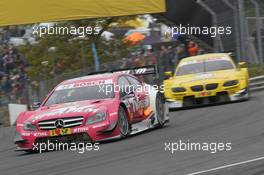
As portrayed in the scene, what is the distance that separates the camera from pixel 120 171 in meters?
8.84

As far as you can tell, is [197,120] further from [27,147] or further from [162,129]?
[27,147]

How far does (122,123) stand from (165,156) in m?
2.73

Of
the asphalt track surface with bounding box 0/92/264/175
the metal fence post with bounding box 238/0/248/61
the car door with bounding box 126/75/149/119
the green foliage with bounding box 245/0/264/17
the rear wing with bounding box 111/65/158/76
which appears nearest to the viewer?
the asphalt track surface with bounding box 0/92/264/175

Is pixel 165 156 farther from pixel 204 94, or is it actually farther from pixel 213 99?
pixel 213 99

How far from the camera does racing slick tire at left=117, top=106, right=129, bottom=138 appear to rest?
486 inches

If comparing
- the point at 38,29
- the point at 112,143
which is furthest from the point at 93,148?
the point at 38,29

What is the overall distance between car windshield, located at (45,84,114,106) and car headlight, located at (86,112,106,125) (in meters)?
0.85

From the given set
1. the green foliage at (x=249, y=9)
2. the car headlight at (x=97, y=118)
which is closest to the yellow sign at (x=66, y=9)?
the green foliage at (x=249, y=9)

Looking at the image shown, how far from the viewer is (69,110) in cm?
1202

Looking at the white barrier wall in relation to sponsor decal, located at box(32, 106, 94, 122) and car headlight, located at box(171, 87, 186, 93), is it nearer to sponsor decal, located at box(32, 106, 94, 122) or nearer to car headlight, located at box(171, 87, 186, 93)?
car headlight, located at box(171, 87, 186, 93)

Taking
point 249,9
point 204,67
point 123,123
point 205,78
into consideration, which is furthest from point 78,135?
point 249,9

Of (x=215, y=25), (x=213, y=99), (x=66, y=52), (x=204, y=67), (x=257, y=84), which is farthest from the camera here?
(x=66, y=52)

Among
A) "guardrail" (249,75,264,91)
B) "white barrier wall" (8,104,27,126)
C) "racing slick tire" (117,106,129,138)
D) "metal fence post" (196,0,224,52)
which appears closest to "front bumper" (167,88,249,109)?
"guardrail" (249,75,264,91)

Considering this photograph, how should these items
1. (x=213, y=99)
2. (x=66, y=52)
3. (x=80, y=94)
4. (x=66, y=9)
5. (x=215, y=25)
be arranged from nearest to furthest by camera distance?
1. (x=80, y=94)
2. (x=213, y=99)
3. (x=66, y=9)
4. (x=215, y=25)
5. (x=66, y=52)
